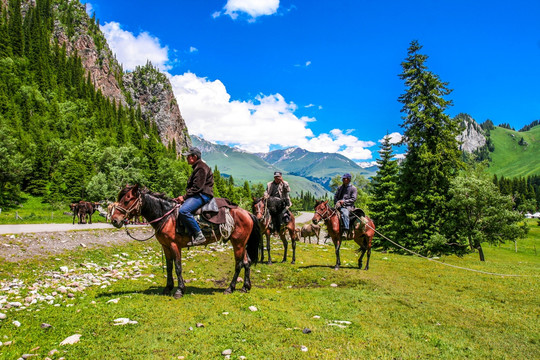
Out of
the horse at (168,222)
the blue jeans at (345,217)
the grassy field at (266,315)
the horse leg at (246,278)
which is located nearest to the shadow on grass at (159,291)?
the grassy field at (266,315)

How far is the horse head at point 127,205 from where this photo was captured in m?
8.23

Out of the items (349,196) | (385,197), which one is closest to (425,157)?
(385,197)

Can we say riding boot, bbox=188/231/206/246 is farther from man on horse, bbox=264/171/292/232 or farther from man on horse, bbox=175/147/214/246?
man on horse, bbox=264/171/292/232

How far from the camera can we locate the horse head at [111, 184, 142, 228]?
8.23 m

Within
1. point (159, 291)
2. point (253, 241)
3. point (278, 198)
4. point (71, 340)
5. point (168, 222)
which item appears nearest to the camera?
point (71, 340)

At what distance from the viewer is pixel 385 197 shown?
3341 cm

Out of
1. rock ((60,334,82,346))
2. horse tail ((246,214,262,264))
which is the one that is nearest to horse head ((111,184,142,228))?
rock ((60,334,82,346))

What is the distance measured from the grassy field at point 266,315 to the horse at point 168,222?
95 cm

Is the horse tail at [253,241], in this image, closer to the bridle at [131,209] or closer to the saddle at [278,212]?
the bridle at [131,209]

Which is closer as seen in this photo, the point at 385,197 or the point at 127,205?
the point at 127,205

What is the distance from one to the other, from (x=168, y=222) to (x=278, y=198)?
23.3ft

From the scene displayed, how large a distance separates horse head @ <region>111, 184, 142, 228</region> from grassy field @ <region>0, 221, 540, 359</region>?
2231mm

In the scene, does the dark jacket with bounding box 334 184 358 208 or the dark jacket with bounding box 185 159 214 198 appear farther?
the dark jacket with bounding box 334 184 358 208

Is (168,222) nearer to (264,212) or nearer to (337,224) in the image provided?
(264,212)
